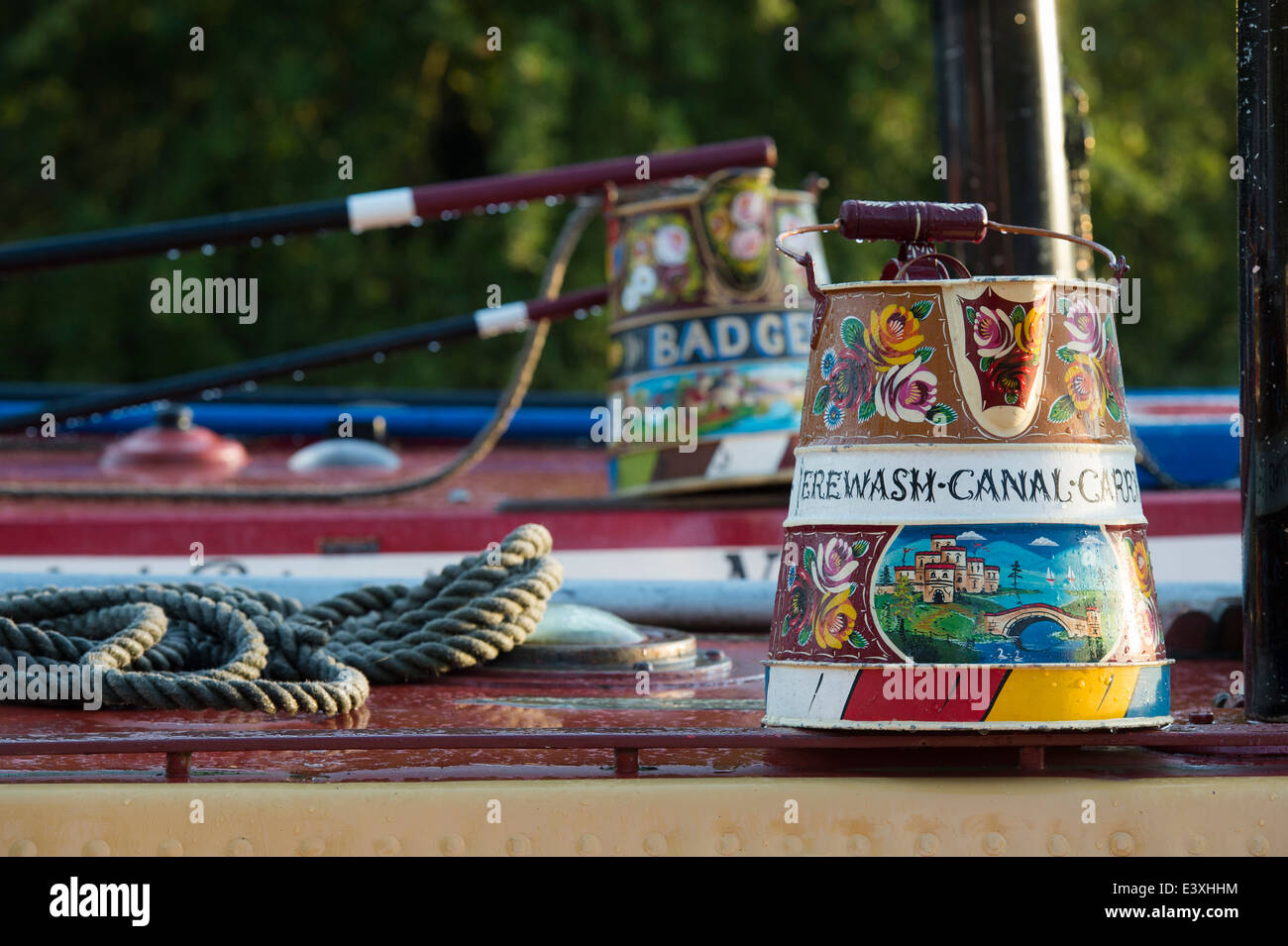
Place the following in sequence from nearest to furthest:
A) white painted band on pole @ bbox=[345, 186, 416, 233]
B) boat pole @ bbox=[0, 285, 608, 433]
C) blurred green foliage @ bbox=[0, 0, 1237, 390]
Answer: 1. white painted band on pole @ bbox=[345, 186, 416, 233]
2. boat pole @ bbox=[0, 285, 608, 433]
3. blurred green foliage @ bbox=[0, 0, 1237, 390]

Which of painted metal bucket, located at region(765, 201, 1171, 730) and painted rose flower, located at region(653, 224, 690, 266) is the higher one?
painted rose flower, located at region(653, 224, 690, 266)

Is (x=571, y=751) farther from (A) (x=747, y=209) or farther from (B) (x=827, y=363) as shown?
Answer: (A) (x=747, y=209)

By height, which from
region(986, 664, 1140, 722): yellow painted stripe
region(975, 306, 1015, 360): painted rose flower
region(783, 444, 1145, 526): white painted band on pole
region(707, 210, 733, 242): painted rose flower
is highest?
region(707, 210, 733, 242): painted rose flower

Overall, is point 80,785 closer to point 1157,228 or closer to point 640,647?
point 640,647

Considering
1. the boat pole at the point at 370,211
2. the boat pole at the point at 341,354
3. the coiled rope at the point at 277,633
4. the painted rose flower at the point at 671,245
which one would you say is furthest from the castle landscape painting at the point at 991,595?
the boat pole at the point at 341,354

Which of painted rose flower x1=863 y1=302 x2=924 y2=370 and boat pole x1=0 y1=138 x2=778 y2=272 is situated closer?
painted rose flower x1=863 y1=302 x2=924 y2=370

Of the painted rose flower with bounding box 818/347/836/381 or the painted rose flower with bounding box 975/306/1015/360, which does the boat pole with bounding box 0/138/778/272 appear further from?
the painted rose flower with bounding box 975/306/1015/360

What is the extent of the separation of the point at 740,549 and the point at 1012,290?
5.98ft

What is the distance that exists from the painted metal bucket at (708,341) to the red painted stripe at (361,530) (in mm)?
105

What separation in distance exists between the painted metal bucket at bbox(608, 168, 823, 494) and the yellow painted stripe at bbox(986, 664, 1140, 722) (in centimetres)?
185

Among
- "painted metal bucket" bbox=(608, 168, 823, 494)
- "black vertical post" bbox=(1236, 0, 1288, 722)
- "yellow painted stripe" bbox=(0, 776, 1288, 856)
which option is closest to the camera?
"yellow painted stripe" bbox=(0, 776, 1288, 856)

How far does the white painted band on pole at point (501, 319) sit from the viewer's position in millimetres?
3760

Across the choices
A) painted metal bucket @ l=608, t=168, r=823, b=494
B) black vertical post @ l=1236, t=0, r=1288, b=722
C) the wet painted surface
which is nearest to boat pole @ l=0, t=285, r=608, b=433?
painted metal bucket @ l=608, t=168, r=823, b=494

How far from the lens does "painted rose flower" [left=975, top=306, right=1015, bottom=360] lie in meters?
1.47
